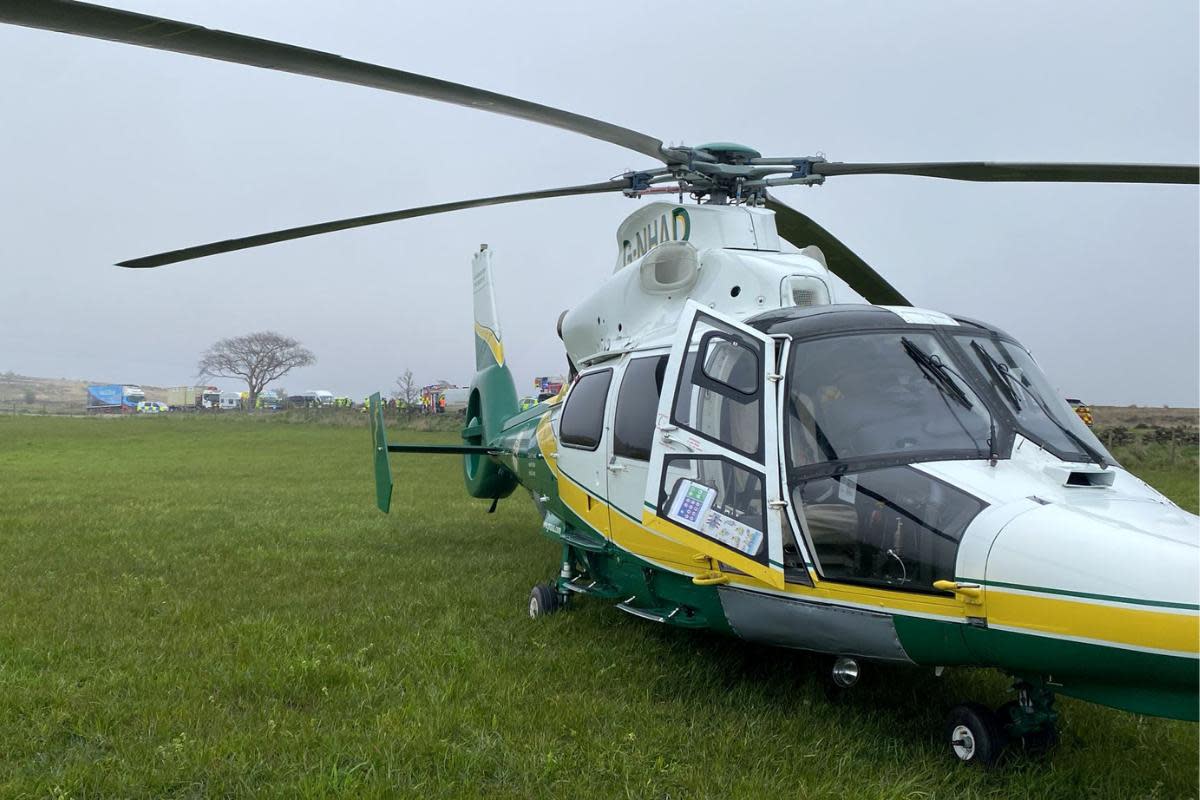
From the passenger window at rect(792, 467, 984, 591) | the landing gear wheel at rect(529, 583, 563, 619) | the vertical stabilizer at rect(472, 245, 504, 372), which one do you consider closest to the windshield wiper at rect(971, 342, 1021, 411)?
the passenger window at rect(792, 467, 984, 591)

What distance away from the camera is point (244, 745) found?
389 centimetres

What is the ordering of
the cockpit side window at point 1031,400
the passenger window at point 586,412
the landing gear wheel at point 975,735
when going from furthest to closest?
the passenger window at point 586,412
the cockpit side window at point 1031,400
the landing gear wheel at point 975,735

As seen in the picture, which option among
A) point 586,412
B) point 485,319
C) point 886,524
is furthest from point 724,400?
point 485,319

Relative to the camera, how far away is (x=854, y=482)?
371 cm

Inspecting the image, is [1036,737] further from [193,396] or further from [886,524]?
[193,396]

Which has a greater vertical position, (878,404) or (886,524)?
(878,404)

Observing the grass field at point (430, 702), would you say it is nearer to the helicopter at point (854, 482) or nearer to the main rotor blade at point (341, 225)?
the helicopter at point (854, 482)

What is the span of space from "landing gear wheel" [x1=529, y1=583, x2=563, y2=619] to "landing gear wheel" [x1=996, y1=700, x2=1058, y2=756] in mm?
3308

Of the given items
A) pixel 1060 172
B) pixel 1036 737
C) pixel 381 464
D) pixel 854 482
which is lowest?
pixel 1036 737

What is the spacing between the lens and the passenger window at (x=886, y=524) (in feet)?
11.2

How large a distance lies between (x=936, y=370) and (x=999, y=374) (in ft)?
1.10

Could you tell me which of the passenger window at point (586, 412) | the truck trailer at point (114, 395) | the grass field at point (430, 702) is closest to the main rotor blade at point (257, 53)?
the passenger window at point (586, 412)

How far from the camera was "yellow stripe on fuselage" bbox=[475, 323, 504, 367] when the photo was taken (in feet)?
31.2

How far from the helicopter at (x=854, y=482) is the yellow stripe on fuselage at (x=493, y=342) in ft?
12.5
